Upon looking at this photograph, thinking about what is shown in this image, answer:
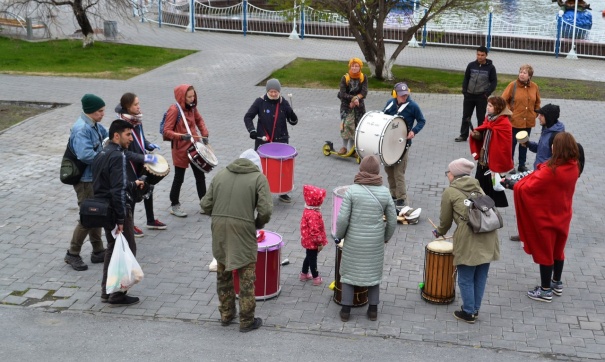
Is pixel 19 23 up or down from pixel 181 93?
up

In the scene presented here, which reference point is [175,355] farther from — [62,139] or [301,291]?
[62,139]

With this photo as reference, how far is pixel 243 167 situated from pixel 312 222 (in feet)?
4.15

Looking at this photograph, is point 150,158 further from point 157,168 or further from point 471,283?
point 471,283

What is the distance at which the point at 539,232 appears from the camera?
7.77 meters

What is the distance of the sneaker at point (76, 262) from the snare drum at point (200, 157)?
193cm

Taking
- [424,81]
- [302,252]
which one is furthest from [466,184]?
[424,81]

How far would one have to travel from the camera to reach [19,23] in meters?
24.5

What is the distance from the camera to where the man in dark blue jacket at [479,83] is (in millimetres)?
13711

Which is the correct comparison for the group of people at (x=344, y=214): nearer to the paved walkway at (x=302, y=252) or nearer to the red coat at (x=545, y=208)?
the red coat at (x=545, y=208)

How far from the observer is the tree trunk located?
72.6 ft

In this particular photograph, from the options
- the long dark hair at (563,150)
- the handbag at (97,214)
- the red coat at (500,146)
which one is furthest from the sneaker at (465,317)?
the handbag at (97,214)

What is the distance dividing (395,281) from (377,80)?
38.5 ft

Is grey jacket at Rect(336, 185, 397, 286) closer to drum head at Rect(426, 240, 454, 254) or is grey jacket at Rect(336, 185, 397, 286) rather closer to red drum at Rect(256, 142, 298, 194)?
drum head at Rect(426, 240, 454, 254)

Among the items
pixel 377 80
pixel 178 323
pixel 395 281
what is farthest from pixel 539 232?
pixel 377 80
